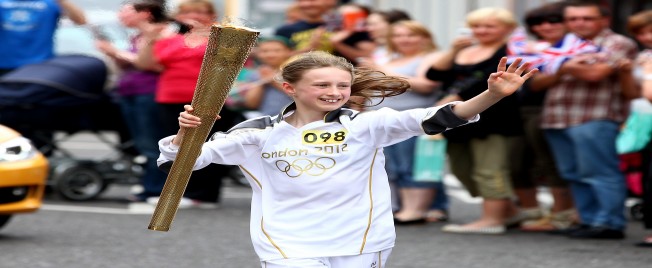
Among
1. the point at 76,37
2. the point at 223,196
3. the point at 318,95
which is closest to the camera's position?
the point at 318,95

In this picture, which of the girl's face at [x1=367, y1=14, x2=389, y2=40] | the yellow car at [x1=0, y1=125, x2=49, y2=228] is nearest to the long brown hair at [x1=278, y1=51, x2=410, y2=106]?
the yellow car at [x1=0, y1=125, x2=49, y2=228]

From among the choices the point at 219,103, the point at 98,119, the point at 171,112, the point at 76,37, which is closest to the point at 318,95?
the point at 219,103

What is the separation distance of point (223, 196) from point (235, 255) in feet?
13.8

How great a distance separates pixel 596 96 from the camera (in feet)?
31.3

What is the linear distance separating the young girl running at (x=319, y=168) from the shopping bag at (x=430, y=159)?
192 inches

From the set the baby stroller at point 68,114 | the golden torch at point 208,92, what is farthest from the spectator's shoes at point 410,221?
the golden torch at point 208,92

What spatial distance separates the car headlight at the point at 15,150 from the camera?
9023mm

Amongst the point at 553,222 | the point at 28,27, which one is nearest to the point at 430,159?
the point at 553,222

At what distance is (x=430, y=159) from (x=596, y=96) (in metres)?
1.56

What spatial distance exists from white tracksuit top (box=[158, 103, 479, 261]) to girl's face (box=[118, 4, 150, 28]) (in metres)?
4.18

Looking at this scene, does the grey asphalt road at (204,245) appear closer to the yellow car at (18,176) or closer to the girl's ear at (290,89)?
the yellow car at (18,176)

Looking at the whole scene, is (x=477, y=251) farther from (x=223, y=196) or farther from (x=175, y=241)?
(x=223, y=196)

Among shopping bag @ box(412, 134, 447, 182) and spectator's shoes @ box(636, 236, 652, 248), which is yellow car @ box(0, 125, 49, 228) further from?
spectator's shoes @ box(636, 236, 652, 248)

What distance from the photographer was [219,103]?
520cm
